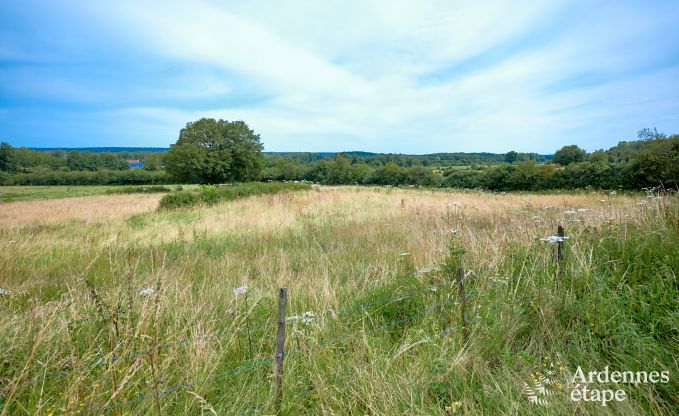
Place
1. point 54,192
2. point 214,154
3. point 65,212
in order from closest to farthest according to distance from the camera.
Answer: point 65,212 < point 54,192 < point 214,154

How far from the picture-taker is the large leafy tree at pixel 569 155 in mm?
71325

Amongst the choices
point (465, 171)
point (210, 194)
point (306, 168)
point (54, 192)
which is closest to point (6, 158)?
point (54, 192)

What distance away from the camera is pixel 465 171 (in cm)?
7375

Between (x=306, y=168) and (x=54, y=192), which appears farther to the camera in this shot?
(x=306, y=168)

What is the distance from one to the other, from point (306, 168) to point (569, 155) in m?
64.9

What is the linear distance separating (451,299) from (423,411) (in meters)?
1.74

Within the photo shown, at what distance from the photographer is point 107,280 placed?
5.43 m

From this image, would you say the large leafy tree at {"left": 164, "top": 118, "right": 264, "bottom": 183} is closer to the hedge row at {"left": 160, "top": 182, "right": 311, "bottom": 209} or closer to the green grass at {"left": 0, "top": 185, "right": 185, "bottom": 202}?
the green grass at {"left": 0, "top": 185, "right": 185, "bottom": 202}

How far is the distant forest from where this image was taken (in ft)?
106

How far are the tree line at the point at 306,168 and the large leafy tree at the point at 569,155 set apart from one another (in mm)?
188

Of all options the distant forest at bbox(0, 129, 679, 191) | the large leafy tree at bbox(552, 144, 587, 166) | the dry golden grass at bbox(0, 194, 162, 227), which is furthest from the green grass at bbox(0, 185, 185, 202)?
the large leafy tree at bbox(552, 144, 587, 166)

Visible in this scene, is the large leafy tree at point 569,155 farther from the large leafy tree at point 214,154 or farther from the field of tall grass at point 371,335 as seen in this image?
the field of tall grass at point 371,335

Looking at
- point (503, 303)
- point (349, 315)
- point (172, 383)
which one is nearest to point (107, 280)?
point (172, 383)

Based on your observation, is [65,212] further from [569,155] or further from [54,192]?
[569,155]
